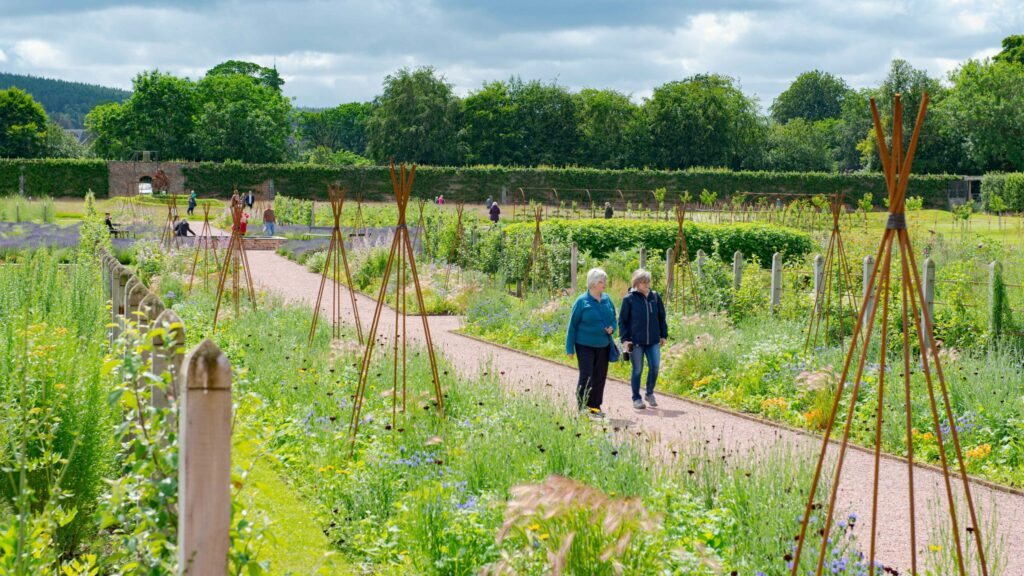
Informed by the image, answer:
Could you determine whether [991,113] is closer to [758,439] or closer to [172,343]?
[758,439]

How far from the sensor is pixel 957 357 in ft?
30.3

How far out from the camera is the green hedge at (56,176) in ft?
159

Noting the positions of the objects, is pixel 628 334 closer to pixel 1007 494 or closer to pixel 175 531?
pixel 1007 494

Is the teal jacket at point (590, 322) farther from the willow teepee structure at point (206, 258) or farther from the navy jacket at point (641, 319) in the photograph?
the willow teepee structure at point (206, 258)

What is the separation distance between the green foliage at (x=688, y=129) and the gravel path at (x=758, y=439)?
170 ft

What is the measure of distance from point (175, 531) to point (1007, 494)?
222 inches

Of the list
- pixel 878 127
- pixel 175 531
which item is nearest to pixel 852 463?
pixel 878 127

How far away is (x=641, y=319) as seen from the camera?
29.0 ft

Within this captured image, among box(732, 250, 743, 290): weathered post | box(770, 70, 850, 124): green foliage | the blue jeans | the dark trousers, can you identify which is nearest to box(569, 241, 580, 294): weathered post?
box(732, 250, 743, 290): weathered post

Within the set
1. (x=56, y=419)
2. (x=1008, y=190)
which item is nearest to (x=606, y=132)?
(x=1008, y=190)

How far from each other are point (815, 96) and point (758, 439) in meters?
91.0

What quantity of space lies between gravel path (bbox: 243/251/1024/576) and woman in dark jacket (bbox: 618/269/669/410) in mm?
366

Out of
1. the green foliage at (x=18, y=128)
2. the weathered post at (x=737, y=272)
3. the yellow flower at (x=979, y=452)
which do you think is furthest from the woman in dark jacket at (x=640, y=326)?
the green foliage at (x=18, y=128)

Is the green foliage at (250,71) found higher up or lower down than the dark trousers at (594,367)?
higher up
